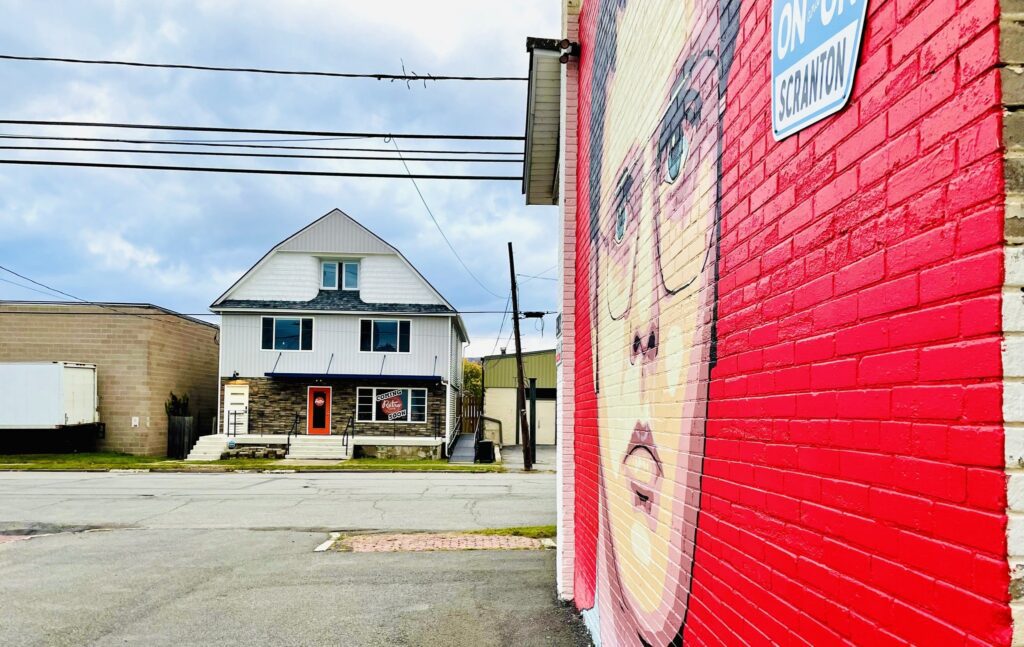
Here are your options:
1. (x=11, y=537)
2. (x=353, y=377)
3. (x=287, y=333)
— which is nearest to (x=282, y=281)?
(x=287, y=333)

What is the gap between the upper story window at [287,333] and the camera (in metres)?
34.5

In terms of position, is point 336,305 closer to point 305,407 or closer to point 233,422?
point 305,407

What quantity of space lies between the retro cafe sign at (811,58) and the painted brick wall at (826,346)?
0.06 meters

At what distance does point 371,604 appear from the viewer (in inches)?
333

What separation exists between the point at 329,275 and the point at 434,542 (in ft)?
79.9

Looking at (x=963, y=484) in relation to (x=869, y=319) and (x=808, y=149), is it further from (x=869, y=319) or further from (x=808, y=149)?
(x=808, y=149)

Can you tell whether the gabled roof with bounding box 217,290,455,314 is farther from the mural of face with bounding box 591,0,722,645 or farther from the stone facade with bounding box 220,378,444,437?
the mural of face with bounding box 591,0,722,645

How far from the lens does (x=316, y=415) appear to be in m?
34.5

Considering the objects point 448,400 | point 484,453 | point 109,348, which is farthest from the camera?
point 448,400

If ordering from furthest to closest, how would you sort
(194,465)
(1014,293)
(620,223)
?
(194,465) < (620,223) < (1014,293)

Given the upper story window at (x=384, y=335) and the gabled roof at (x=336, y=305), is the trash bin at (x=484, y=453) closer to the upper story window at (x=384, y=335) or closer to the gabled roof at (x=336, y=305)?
the upper story window at (x=384, y=335)

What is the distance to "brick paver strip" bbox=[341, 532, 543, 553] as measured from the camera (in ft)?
38.7

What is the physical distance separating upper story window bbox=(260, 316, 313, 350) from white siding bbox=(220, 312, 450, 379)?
0.70 ft

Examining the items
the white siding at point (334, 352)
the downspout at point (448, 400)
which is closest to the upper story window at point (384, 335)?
the white siding at point (334, 352)
